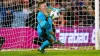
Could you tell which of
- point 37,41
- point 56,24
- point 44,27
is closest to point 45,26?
point 44,27

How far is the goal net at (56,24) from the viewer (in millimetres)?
14156

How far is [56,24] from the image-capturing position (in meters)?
14.4

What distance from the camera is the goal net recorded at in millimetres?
14156

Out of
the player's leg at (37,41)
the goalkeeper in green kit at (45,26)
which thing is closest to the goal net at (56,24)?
the player's leg at (37,41)

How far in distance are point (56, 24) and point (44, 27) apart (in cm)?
182

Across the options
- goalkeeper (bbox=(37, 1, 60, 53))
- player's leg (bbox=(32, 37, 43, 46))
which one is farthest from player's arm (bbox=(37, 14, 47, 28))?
player's leg (bbox=(32, 37, 43, 46))

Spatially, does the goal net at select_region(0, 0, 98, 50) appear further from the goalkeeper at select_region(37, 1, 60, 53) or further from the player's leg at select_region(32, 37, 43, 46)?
the goalkeeper at select_region(37, 1, 60, 53)

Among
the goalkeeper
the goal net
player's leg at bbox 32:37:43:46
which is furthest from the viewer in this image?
the goal net

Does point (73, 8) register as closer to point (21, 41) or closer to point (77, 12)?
point (77, 12)

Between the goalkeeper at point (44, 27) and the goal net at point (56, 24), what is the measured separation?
83 centimetres

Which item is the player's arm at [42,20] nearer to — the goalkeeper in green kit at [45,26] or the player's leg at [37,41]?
the goalkeeper in green kit at [45,26]

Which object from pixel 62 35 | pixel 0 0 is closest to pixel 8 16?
pixel 0 0

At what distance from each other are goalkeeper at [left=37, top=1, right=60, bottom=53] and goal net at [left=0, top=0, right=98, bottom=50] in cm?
83

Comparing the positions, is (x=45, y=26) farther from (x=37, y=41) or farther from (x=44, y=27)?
(x=37, y=41)
